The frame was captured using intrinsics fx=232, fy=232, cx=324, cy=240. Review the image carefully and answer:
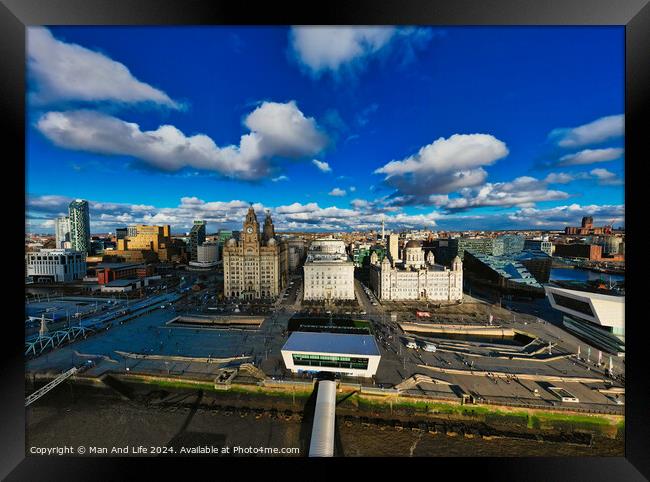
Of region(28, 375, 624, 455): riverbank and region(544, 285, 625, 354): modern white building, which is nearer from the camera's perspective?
region(28, 375, 624, 455): riverbank

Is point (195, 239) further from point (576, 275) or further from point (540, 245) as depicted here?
point (540, 245)

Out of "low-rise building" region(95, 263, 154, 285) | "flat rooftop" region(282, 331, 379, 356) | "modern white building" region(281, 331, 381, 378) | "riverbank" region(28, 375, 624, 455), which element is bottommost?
"riverbank" region(28, 375, 624, 455)

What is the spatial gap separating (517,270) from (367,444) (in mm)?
17426

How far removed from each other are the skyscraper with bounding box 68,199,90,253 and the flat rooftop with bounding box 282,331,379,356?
18624mm

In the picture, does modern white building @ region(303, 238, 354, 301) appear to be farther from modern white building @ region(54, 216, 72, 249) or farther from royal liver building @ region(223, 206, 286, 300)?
modern white building @ region(54, 216, 72, 249)

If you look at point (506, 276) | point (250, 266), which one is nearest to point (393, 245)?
point (506, 276)

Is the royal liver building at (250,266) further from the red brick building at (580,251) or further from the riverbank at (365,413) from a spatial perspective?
the red brick building at (580,251)

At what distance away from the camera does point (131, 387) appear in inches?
276

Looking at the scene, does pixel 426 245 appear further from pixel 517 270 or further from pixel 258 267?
pixel 258 267

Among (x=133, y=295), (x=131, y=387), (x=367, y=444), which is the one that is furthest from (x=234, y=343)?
(x=133, y=295)

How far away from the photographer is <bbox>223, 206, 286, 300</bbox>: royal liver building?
1672 cm

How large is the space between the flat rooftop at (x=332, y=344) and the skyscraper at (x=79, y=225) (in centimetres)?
1862

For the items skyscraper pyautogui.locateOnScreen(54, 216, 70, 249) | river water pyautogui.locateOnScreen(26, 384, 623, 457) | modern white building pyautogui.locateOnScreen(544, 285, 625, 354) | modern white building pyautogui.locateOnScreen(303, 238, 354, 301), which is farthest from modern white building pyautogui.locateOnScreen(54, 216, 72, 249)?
modern white building pyautogui.locateOnScreen(544, 285, 625, 354)
